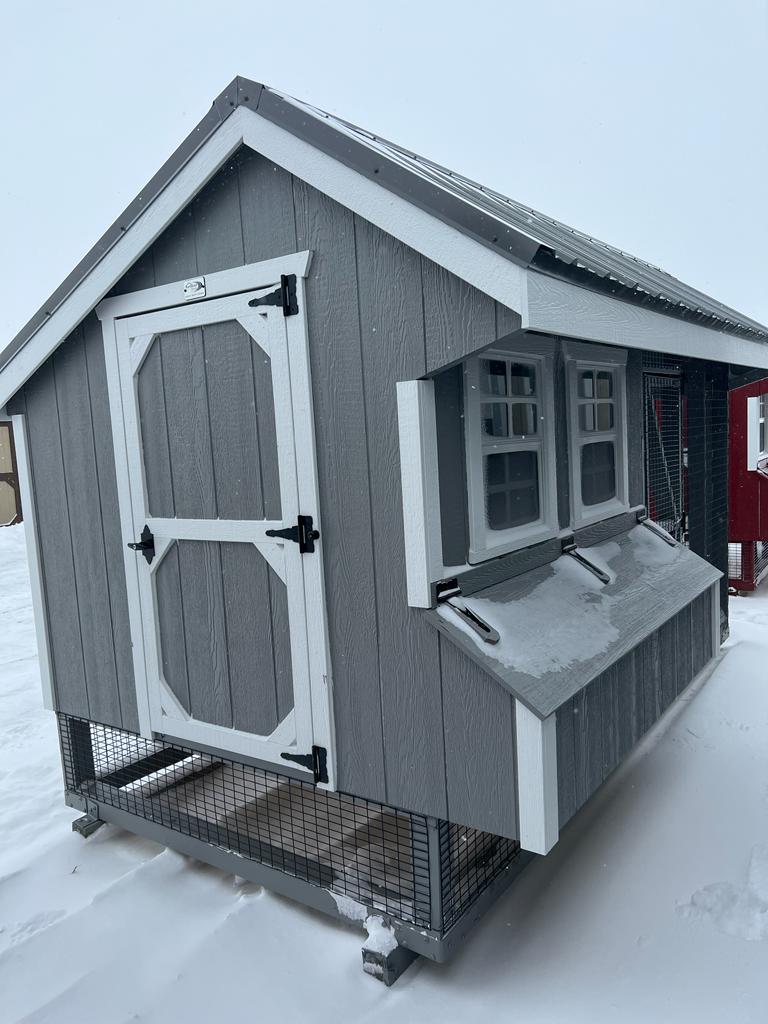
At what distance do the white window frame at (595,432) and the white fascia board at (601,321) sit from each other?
1.40 ft

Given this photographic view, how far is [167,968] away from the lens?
10.8 feet

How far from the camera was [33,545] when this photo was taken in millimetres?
4297

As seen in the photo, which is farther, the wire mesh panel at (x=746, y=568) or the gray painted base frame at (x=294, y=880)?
the wire mesh panel at (x=746, y=568)

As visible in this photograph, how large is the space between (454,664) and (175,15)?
10249 centimetres

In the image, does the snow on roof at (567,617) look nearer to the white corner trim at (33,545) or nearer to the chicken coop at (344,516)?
the chicken coop at (344,516)

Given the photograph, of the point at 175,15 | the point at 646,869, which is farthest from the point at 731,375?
the point at 175,15

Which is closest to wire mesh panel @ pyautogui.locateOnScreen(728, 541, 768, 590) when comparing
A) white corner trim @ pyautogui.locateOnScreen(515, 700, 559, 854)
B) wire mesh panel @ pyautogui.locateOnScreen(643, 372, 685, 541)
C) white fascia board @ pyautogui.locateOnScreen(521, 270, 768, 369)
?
wire mesh panel @ pyautogui.locateOnScreen(643, 372, 685, 541)

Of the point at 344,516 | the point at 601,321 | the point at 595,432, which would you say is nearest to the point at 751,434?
the point at 595,432

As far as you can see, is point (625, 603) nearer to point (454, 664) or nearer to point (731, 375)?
point (454, 664)

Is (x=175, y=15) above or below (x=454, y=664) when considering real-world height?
above

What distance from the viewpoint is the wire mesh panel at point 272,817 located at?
3.42m

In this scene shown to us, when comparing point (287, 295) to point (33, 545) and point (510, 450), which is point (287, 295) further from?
point (33, 545)

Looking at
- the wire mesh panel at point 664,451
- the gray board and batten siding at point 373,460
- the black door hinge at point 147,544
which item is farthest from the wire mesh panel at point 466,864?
the wire mesh panel at point 664,451

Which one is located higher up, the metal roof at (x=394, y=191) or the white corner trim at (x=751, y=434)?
the metal roof at (x=394, y=191)
